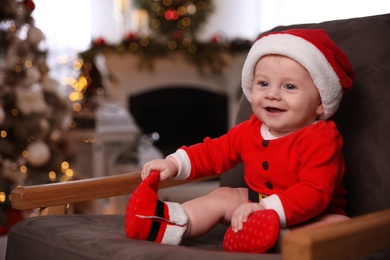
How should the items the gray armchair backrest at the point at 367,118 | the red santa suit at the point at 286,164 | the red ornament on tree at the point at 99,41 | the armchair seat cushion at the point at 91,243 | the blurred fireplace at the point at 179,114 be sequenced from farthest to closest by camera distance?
the blurred fireplace at the point at 179,114, the red ornament on tree at the point at 99,41, the gray armchair backrest at the point at 367,118, the red santa suit at the point at 286,164, the armchair seat cushion at the point at 91,243

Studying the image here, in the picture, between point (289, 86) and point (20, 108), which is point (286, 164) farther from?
point (20, 108)

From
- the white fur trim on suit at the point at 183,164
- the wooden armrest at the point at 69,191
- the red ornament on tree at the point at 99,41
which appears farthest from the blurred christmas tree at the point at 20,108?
the white fur trim on suit at the point at 183,164

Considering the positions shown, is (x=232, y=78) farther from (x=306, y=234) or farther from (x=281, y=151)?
(x=306, y=234)

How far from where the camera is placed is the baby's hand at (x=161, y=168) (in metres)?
1.28

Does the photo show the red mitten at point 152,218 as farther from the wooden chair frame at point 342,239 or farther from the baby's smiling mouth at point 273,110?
the wooden chair frame at point 342,239

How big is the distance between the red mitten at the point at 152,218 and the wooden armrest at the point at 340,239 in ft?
1.30

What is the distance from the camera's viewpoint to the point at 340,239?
0.85m

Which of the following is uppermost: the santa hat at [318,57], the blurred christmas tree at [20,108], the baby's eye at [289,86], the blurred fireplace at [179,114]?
the santa hat at [318,57]

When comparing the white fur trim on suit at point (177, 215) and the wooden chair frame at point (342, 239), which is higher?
the wooden chair frame at point (342, 239)

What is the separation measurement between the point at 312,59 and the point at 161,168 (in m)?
0.38

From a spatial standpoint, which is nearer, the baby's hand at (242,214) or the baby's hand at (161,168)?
the baby's hand at (242,214)

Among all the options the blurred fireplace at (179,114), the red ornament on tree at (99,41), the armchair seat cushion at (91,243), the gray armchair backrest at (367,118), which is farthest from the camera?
the blurred fireplace at (179,114)

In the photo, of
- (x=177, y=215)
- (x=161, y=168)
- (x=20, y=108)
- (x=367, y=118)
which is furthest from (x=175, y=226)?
(x=20, y=108)

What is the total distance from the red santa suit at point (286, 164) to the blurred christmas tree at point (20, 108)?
1.59m
